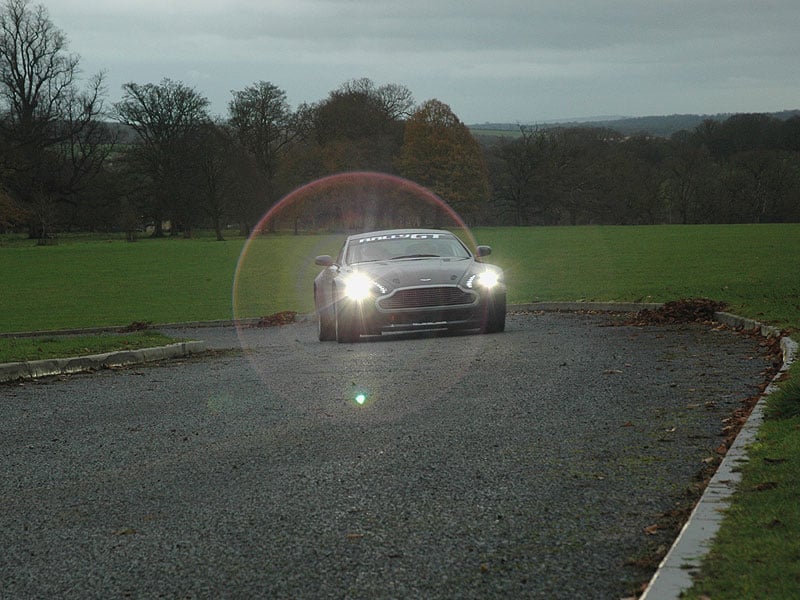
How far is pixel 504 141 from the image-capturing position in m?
106

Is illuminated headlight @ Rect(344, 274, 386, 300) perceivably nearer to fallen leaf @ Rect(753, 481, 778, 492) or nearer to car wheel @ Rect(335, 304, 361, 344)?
car wheel @ Rect(335, 304, 361, 344)

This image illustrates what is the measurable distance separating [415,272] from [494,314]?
A: 56.9 inches

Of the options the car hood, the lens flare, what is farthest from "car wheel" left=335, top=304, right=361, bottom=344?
the car hood

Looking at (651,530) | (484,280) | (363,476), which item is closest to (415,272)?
(484,280)

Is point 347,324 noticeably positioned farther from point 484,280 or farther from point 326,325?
point 484,280

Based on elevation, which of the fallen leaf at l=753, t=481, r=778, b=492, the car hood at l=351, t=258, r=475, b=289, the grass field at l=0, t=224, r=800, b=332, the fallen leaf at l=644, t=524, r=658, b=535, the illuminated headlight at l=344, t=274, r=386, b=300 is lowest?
the grass field at l=0, t=224, r=800, b=332

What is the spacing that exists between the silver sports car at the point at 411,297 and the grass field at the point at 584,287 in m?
4.18

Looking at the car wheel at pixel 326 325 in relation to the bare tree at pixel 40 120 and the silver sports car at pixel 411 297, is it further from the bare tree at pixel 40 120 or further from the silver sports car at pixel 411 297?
the bare tree at pixel 40 120

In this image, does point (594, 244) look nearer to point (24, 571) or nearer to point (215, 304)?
point (215, 304)

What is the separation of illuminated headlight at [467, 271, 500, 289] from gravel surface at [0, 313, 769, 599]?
3350 millimetres

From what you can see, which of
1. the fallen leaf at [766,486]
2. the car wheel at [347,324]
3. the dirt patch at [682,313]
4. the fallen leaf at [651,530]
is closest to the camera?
the fallen leaf at [651,530]

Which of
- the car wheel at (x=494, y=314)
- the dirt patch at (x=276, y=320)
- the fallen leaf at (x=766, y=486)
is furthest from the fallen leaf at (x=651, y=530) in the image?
the dirt patch at (x=276, y=320)

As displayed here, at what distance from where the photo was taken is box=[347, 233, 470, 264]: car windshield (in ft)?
54.2

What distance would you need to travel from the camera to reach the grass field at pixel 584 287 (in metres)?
4.40
